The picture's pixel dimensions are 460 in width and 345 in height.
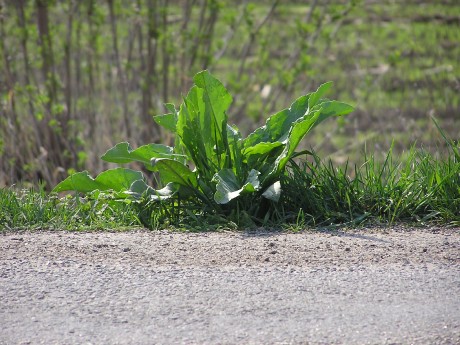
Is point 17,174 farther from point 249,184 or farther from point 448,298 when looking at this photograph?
point 448,298

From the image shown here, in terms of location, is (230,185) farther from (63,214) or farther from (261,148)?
(63,214)

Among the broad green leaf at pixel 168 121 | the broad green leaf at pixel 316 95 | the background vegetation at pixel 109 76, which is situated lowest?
the background vegetation at pixel 109 76

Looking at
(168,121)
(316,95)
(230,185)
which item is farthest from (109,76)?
(230,185)

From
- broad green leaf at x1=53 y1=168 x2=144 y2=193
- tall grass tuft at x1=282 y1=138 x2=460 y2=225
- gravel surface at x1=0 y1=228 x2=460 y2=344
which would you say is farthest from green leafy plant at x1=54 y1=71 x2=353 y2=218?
gravel surface at x1=0 y1=228 x2=460 y2=344

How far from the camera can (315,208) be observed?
15.1ft

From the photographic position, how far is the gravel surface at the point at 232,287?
10.6 feet

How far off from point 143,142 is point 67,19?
53.6 inches

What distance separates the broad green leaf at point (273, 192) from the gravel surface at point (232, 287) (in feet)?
0.62

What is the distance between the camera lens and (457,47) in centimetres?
1259

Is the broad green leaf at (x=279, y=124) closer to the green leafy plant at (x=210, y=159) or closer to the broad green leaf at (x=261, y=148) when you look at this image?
the green leafy plant at (x=210, y=159)

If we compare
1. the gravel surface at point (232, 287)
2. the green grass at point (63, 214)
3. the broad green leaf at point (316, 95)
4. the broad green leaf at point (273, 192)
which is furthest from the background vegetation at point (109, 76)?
the gravel surface at point (232, 287)

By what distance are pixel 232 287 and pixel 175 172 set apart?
1074 mm

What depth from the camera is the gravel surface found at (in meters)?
3.23

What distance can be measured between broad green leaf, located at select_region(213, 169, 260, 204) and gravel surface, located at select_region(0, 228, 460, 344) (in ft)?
0.61
